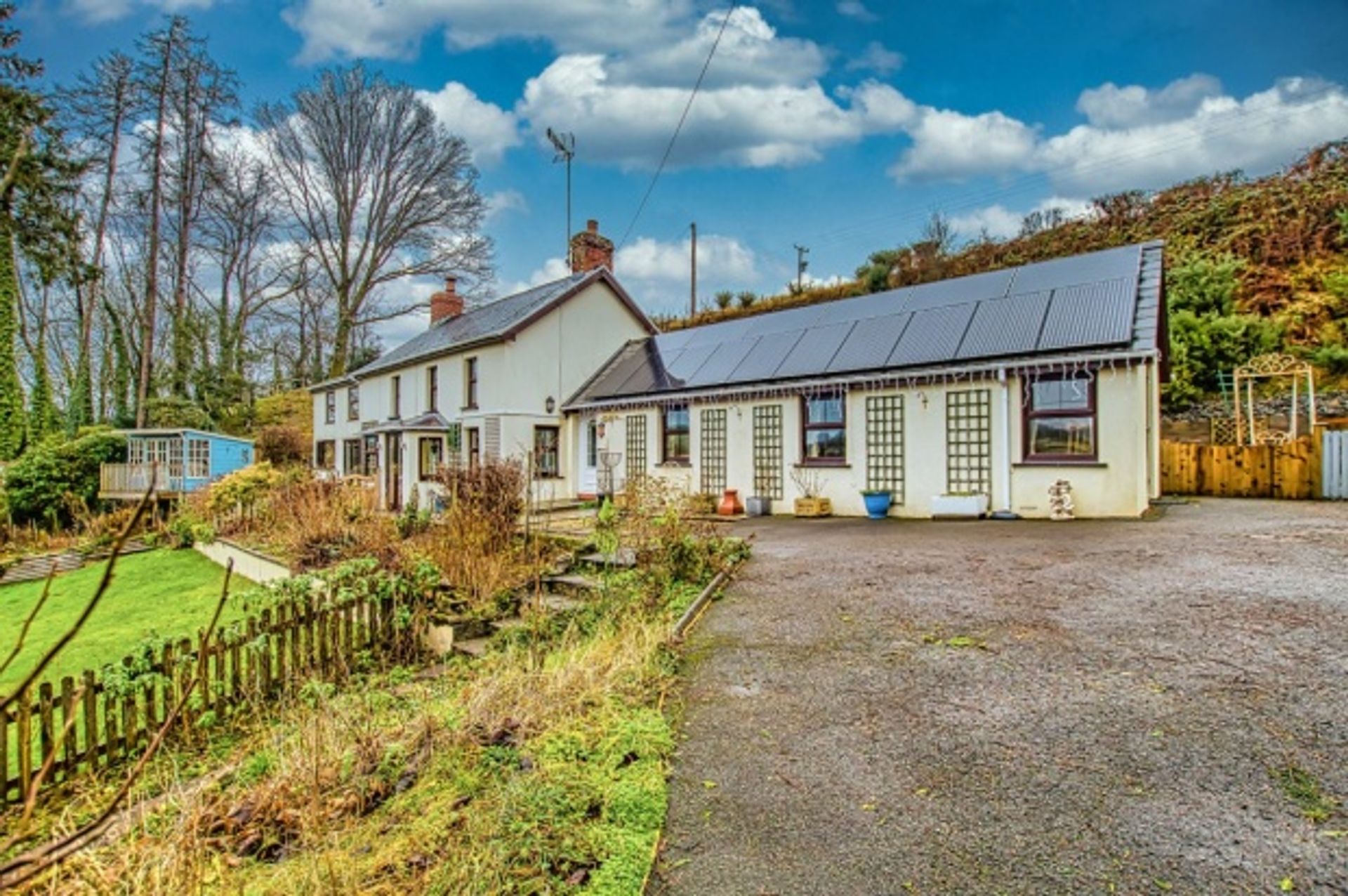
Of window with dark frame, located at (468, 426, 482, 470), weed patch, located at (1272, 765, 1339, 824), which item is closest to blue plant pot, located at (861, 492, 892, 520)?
weed patch, located at (1272, 765, 1339, 824)

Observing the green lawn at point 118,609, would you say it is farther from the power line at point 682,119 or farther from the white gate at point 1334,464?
the white gate at point 1334,464

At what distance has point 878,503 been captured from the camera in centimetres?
1296

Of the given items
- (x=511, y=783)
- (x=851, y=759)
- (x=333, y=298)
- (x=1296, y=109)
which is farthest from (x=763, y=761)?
(x=333, y=298)

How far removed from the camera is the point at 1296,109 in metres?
21.4

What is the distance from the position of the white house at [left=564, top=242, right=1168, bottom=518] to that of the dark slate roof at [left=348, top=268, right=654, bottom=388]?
3.67 metres

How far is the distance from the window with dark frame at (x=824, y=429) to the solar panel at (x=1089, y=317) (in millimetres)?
3943

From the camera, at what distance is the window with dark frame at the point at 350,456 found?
2419 centimetres

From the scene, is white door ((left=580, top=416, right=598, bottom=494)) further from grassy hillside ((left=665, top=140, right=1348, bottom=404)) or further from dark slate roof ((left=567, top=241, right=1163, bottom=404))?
grassy hillside ((left=665, top=140, right=1348, bottom=404))

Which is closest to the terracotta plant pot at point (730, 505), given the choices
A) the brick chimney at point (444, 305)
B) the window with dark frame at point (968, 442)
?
the window with dark frame at point (968, 442)

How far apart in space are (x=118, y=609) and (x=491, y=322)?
13369mm

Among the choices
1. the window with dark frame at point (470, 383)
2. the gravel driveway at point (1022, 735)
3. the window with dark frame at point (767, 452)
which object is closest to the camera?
the gravel driveway at point (1022, 735)

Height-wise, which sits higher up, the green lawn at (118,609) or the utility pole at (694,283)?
the utility pole at (694,283)

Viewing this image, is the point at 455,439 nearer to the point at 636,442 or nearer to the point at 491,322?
the point at 491,322

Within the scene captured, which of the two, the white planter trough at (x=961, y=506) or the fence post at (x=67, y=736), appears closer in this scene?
the fence post at (x=67, y=736)
